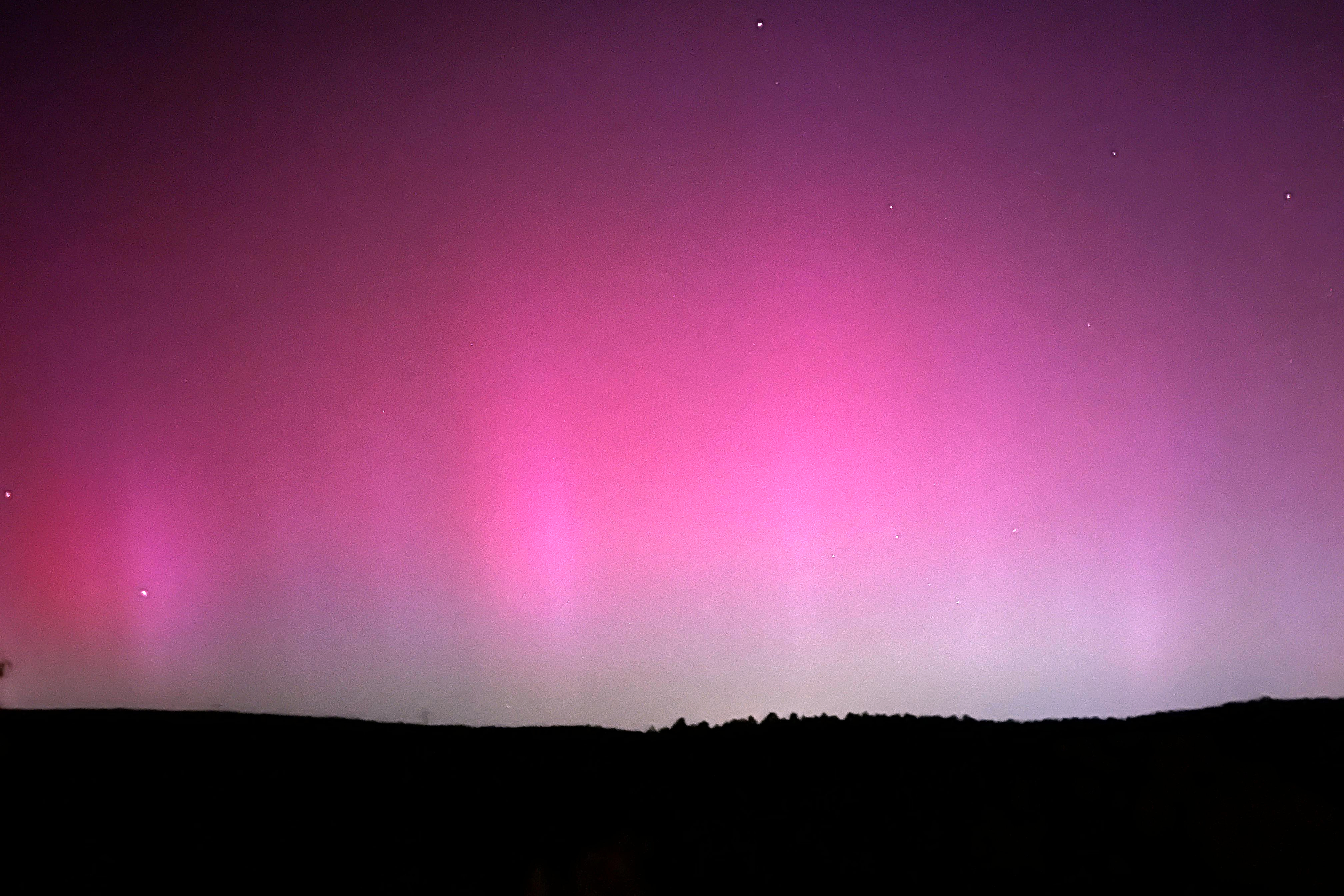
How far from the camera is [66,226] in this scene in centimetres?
218

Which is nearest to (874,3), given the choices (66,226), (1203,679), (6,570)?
(1203,679)

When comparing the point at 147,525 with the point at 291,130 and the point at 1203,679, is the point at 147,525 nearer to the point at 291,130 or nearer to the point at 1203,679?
the point at 291,130

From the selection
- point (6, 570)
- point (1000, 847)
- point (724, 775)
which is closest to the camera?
point (1000, 847)

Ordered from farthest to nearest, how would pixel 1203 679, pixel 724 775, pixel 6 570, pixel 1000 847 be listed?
pixel 6 570
pixel 1203 679
pixel 724 775
pixel 1000 847

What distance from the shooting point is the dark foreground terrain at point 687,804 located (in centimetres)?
161

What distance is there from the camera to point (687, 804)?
1.73 meters

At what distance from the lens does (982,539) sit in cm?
206

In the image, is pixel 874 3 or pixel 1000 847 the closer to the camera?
pixel 1000 847

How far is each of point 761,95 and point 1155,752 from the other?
155 cm

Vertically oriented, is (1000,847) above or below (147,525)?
below

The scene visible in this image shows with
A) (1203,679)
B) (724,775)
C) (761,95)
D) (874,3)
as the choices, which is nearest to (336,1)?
(761,95)

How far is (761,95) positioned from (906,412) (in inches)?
30.0

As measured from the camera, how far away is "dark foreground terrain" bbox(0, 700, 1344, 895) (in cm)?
161

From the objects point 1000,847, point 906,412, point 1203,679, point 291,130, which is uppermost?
point 291,130
